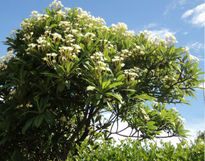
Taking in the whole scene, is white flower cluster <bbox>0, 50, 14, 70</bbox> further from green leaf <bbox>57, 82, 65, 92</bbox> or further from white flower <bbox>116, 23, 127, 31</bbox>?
white flower <bbox>116, 23, 127, 31</bbox>

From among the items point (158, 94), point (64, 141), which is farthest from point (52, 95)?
point (158, 94)

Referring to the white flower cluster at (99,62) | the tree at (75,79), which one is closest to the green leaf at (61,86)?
the tree at (75,79)

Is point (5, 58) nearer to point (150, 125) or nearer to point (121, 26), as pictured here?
point (121, 26)

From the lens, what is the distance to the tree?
393 cm

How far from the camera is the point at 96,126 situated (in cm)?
550

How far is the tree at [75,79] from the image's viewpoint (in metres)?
3.93

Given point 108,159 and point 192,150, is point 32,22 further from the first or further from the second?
point 192,150

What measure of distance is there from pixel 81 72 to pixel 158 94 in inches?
78.7

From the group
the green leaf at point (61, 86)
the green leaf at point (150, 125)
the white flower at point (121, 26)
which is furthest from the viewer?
the white flower at point (121, 26)

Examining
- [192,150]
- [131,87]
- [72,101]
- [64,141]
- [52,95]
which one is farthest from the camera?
[64,141]

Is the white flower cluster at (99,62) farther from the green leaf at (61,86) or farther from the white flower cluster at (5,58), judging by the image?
the white flower cluster at (5,58)

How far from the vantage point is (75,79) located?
4.28 m

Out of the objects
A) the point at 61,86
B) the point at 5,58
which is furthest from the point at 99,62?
the point at 5,58

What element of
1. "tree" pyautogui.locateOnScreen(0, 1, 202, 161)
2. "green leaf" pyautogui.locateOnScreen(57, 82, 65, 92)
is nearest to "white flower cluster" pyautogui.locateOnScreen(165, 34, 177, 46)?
"tree" pyautogui.locateOnScreen(0, 1, 202, 161)
